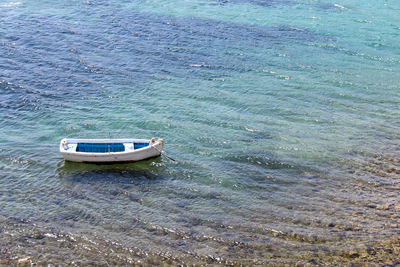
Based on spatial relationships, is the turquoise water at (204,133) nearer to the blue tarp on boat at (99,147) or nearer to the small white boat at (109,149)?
the small white boat at (109,149)

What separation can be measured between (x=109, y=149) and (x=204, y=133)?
26.1 feet

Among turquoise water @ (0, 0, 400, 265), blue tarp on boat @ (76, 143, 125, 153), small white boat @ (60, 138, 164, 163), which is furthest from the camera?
blue tarp on boat @ (76, 143, 125, 153)

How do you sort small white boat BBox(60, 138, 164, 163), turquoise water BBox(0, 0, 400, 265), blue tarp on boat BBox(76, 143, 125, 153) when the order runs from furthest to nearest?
blue tarp on boat BBox(76, 143, 125, 153) → small white boat BBox(60, 138, 164, 163) → turquoise water BBox(0, 0, 400, 265)

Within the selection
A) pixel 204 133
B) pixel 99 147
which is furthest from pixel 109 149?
pixel 204 133

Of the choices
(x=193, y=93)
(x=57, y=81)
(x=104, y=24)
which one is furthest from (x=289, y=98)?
(x=104, y=24)

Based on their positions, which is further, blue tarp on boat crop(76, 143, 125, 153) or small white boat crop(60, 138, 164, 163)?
blue tarp on boat crop(76, 143, 125, 153)

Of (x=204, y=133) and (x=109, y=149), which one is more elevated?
(x=204, y=133)

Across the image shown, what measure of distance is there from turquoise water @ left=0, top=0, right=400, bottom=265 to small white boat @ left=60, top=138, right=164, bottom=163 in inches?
29.3

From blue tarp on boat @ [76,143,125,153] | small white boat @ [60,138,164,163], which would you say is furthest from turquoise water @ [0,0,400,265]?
blue tarp on boat @ [76,143,125,153]

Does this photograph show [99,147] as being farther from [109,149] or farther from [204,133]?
[204,133]

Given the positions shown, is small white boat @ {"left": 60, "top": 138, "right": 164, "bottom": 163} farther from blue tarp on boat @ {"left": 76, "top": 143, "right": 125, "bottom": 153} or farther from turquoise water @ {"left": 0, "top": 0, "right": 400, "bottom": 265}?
turquoise water @ {"left": 0, "top": 0, "right": 400, "bottom": 265}

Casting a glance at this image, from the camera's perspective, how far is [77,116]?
124 ft

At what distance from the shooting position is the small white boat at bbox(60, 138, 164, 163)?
1239 inches

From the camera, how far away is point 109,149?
107ft
